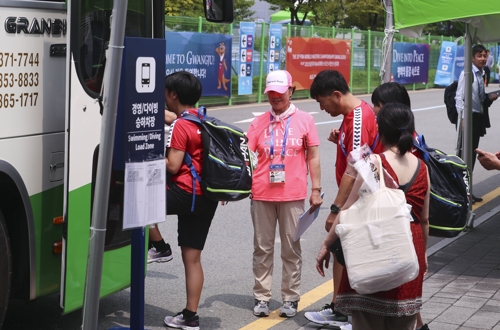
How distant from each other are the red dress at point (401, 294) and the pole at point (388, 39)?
4209 millimetres

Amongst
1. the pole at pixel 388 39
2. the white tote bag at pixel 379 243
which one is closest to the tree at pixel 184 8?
the pole at pixel 388 39

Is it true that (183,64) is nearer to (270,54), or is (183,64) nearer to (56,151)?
(270,54)

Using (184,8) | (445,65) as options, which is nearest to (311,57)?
(184,8)

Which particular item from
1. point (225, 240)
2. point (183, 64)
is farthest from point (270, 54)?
point (225, 240)

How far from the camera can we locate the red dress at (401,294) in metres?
3.91

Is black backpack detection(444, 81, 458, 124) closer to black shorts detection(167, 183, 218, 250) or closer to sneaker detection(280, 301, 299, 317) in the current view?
sneaker detection(280, 301, 299, 317)

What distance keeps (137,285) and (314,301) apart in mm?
2075

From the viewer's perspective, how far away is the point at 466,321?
5605 mm

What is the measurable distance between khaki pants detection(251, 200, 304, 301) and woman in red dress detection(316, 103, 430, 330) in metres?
1.56

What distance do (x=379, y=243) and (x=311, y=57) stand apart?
22.5m

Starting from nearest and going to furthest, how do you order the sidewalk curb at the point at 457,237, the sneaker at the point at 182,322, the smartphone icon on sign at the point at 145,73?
1. the smartphone icon on sign at the point at 145,73
2. the sneaker at the point at 182,322
3. the sidewalk curb at the point at 457,237

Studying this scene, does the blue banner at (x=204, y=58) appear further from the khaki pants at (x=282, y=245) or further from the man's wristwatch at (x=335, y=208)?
the man's wristwatch at (x=335, y=208)

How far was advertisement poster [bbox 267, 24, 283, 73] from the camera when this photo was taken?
23.6 meters

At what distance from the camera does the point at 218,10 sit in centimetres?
522
